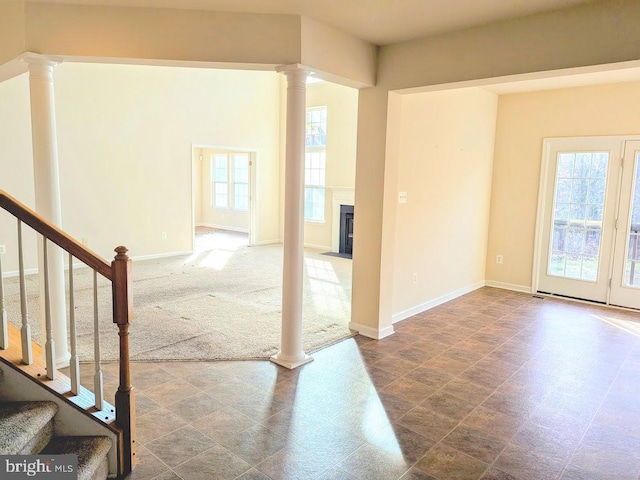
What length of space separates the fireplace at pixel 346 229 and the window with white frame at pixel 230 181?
3.19m

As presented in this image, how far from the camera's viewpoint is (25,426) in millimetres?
1935

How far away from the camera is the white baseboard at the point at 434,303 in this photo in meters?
4.77

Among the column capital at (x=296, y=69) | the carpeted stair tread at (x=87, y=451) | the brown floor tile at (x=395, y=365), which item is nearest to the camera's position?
the carpeted stair tread at (x=87, y=451)

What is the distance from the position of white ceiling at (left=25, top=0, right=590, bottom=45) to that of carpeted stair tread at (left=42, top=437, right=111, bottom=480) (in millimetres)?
2652

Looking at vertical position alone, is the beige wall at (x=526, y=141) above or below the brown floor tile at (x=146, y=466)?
above

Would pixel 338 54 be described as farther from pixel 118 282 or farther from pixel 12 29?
pixel 118 282

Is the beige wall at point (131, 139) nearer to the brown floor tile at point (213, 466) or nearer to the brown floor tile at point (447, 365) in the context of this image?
the brown floor tile at point (213, 466)

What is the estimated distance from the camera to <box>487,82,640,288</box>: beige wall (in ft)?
17.6

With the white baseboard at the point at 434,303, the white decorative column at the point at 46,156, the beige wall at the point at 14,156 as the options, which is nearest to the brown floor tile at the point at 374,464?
the white baseboard at the point at 434,303

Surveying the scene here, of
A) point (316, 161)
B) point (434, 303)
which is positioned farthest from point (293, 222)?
point (316, 161)

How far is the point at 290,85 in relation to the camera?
334 cm

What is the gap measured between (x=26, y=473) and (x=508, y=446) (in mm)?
2415

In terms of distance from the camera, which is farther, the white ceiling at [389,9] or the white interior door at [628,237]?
the white interior door at [628,237]

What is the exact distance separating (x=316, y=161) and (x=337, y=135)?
2.67 ft
